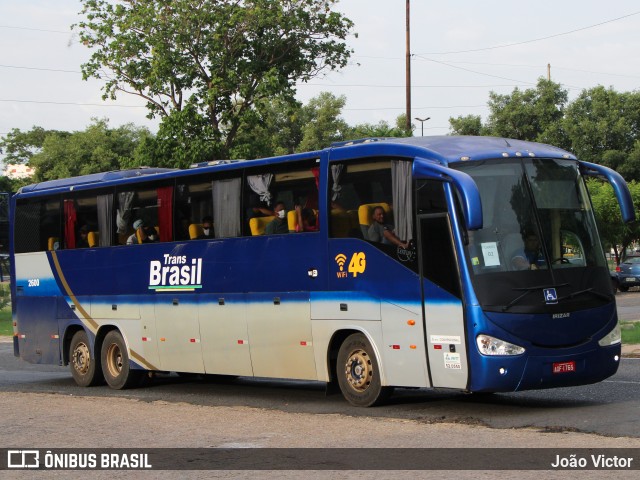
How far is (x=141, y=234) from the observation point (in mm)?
18141

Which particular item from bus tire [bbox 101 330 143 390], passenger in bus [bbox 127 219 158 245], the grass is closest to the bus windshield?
passenger in bus [bbox 127 219 158 245]

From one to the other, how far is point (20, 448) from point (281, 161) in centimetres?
581

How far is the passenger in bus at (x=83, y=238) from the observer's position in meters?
19.4

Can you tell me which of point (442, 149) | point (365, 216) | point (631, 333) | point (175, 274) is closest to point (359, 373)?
point (365, 216)

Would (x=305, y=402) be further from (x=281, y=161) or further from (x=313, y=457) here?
(x=313, y=457)

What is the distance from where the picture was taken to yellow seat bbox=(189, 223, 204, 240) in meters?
16.9

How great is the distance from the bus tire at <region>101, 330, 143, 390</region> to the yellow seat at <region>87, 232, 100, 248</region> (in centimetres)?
156

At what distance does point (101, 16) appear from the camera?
4031 cm

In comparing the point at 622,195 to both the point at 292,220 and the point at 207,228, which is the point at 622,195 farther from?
the point at 207,228

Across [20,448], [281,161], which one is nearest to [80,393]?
[281,161]

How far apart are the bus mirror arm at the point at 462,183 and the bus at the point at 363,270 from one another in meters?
0.02

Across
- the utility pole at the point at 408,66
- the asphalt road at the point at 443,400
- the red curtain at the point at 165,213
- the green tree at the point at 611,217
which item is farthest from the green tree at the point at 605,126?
the red curtain at the point at 165,213

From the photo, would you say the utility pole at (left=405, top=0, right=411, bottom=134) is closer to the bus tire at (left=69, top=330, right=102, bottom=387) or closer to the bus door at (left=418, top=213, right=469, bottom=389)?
the bus tire at (left=69, top=330, right=102, bottom=387)

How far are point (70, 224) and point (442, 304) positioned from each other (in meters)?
9.20
